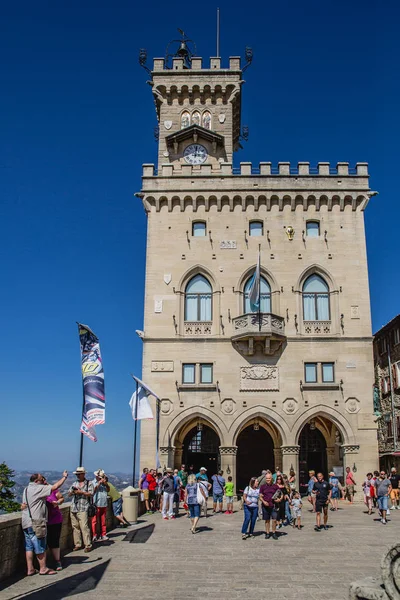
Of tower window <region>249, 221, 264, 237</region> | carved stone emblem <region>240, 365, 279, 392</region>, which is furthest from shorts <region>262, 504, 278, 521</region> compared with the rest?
tower window <region>249, 221, 264, 237</region>

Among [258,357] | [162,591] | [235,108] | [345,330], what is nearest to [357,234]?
[345,330]

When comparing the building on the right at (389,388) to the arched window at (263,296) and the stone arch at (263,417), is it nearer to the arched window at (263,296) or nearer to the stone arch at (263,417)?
the stone arch at (263,417)

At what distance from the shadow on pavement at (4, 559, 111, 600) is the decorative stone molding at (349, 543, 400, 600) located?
16.9ft

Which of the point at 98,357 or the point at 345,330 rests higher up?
the point at 345,330

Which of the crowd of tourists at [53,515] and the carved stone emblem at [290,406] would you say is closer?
the crowd of tourists at [53,515]

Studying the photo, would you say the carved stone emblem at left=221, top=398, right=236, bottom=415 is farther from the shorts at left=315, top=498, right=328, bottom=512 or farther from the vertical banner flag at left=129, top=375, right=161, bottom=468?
the shorts at left=315, top=498, right=328, bottom=512

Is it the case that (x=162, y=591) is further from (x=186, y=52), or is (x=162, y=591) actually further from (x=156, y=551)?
(x=186, y=52)

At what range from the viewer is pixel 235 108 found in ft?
139

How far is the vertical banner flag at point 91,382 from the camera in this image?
18.2 metres

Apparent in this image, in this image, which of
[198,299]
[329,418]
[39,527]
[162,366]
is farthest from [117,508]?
[198,299]

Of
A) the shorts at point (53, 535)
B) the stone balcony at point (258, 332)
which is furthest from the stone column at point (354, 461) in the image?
the shorts at point (53, 535)

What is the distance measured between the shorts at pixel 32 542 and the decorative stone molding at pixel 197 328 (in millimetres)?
21964

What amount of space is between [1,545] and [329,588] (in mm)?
6457

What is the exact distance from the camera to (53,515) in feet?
42.5
